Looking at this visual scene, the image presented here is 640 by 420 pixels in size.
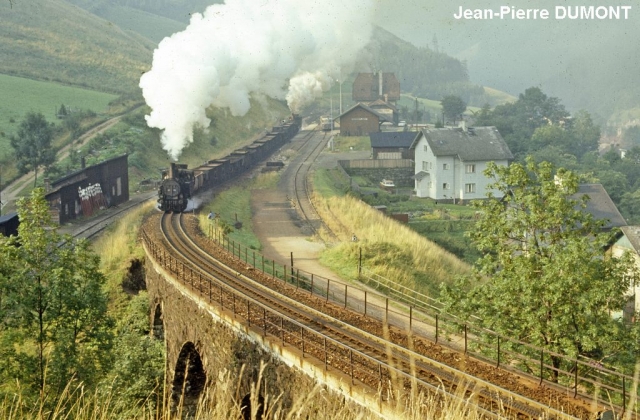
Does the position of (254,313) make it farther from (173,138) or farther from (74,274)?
(173,138)

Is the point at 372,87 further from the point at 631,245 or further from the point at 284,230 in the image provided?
the point at 631,245

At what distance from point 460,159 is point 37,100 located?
47.5 meters

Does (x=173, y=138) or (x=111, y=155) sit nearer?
(x=173, y=138)

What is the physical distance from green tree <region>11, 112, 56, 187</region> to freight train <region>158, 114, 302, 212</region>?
1263cm

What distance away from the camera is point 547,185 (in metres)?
19.8

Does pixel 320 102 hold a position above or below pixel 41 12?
below

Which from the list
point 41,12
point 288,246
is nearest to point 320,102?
point 41,12

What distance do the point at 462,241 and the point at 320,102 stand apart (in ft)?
294

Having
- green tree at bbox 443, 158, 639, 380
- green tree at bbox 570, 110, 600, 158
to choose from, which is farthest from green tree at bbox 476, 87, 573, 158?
green tree at bbox 443, 158, 639, 380

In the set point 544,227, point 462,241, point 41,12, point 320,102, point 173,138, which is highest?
point 41,12

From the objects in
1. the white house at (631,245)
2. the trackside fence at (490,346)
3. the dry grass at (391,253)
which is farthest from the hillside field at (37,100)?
the white house at (631,245)

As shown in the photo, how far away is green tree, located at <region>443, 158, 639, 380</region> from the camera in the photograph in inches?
683

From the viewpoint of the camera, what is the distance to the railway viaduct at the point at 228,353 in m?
14.1

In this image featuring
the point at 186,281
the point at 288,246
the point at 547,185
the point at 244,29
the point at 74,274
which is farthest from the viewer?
the point at 244,29
